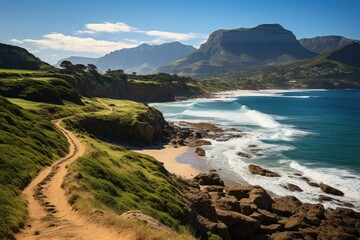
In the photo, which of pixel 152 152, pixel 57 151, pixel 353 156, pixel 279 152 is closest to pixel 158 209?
pixel 57 151

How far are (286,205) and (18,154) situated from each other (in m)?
30.8

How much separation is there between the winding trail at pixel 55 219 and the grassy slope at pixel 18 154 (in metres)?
0.74

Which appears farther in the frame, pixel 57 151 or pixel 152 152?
pixel 152 152

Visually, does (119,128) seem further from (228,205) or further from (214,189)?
(228,205)

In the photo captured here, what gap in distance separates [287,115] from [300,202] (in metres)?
97.1

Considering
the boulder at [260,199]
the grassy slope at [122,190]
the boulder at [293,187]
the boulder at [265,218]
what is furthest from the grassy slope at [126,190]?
the boulder at [293,187]

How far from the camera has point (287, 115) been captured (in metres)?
135

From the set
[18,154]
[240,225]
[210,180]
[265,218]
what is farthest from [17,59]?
[240,225]

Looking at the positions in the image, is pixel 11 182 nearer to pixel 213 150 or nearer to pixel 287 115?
pixel 213 150

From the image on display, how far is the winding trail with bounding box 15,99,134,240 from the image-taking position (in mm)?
17547

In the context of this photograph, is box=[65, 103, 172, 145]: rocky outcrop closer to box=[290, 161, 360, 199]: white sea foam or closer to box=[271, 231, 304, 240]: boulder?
box=[290, 161, 360, 199]: white sea foam

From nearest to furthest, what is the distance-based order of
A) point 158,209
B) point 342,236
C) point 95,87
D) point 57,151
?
1. point 158,209
2. point 342,236
3. point 57,151
4. point 95,87

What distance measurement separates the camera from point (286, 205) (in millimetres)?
41031

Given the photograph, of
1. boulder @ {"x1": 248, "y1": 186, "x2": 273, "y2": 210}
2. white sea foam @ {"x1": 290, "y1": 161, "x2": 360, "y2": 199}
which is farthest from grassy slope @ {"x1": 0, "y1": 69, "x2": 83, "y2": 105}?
white sea foam @ {"x1": 290, "y1": 161, "x2": 360, "y2": 199}
